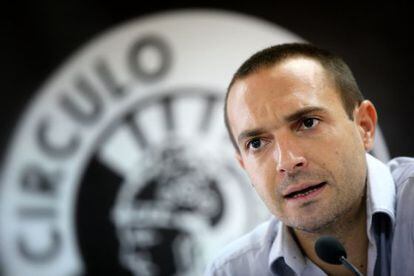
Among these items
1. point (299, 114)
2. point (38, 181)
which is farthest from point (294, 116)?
point (38, 181)

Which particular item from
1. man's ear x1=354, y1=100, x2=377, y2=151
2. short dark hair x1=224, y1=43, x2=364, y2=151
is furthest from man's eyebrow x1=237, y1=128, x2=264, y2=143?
man's ear x1=354, y1=100, x2=377, y2=151

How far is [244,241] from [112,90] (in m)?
1.83

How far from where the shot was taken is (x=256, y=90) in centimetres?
135

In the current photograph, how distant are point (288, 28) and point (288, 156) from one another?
6.15 ft

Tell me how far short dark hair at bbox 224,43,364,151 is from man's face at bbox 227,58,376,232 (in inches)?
0.8

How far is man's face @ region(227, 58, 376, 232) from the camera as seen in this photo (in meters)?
1.25

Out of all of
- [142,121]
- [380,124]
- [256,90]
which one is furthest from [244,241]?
[142,121]

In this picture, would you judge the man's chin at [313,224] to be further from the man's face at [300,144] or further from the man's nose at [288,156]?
the man's nose at [288,156]

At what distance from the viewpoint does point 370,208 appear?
1330 millimetres

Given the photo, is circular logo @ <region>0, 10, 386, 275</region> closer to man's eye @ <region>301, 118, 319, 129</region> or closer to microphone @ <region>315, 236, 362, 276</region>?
man's eye @ <region>301, 118, 319, 129</region>

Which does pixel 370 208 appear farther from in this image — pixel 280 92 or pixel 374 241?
pixel 280 92

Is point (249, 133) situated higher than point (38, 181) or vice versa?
point (249, 133)

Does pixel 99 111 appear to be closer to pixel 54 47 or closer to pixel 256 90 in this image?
pixel 54 47

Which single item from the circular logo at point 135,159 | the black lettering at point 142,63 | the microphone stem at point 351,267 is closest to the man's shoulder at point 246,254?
the microphone stem at point 351,267
